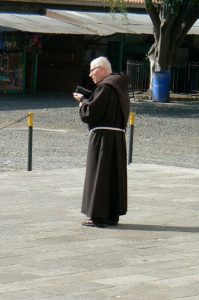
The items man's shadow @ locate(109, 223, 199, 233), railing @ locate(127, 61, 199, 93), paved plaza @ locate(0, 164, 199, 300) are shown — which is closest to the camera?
paved plaza @ locate(0, 164, 199, 300)

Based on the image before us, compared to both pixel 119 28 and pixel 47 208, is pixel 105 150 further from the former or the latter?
pixel 119 28

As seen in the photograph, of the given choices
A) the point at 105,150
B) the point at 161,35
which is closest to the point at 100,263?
the point at 105,150

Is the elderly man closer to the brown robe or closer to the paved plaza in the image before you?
the brown robe

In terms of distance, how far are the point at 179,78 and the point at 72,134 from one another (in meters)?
17.3

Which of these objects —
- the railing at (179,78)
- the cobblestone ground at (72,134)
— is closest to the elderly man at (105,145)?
the cobblestone ground at (72,134)

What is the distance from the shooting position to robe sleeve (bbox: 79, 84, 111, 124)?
10328 mm

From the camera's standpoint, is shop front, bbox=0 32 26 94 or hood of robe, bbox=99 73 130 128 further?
shop front, bbox=0 32 26 94

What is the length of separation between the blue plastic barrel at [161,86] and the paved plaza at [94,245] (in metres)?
19.9

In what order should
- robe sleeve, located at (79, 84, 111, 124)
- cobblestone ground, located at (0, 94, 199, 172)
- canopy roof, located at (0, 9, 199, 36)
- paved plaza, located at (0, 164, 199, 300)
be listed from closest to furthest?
paved plaza, located at (0, 164, 199, 300) → robe sleeve, located at (79, 84, 111, 124) → cobblestone ground, located at (0, 94, 199, 172) → canopy roof, located at (0, 9, 199, 36)

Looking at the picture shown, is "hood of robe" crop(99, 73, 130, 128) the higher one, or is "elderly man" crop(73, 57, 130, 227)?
"hood of robe" crop(99, 73, 130, 128)

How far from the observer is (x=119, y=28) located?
3672 cm


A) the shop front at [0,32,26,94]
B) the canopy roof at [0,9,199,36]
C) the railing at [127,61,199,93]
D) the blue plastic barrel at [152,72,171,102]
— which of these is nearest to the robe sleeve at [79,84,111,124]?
the canopy roof at [0,9,199,36]

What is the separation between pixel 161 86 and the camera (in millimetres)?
Answer: 34094

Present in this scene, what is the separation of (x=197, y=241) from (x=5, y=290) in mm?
3003
